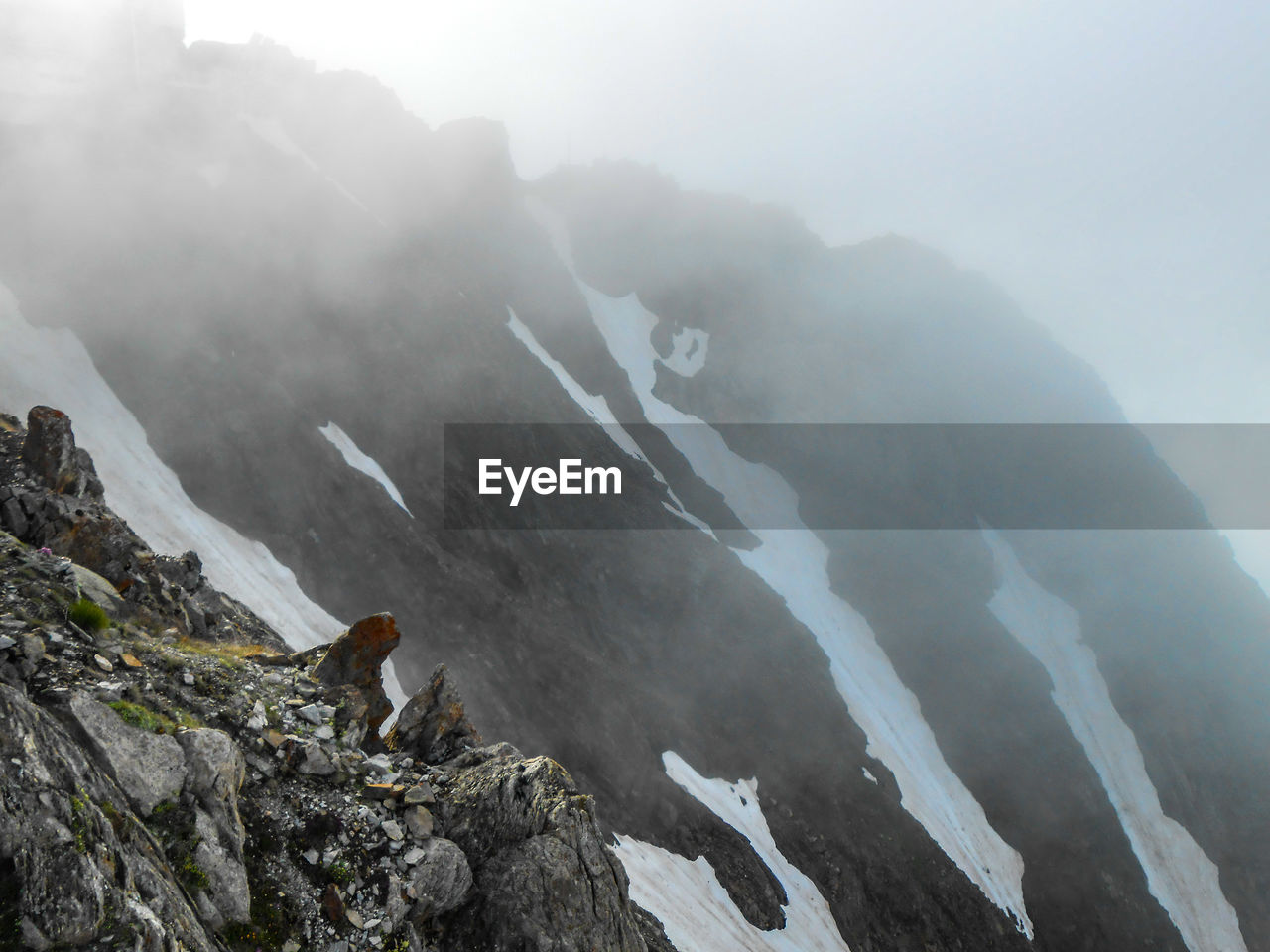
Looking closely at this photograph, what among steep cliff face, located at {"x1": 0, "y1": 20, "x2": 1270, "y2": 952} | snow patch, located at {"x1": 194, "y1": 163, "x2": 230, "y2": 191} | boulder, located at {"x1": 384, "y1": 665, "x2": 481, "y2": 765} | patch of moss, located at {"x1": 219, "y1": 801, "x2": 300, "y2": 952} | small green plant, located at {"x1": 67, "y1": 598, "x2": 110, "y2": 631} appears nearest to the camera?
patch of moss, located at {"x1": 219, "y1": 801, "x2": 300, "y2": 952}

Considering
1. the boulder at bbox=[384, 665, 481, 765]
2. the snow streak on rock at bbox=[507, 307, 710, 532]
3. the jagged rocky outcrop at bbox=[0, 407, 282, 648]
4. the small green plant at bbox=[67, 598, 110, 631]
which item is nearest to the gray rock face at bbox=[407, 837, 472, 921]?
the boulder at bbox=[384, 665, 481, 765]

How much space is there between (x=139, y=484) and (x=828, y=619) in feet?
218

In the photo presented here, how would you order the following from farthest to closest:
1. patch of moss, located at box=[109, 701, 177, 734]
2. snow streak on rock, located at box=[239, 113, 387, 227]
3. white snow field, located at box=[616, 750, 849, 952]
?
snow streak on rock, located at box=[239, 113, 387, 227] → white snow field, located at box=[616, 750, 849, 952] → patch of moss, located at box=[109, 701, 177, 734]

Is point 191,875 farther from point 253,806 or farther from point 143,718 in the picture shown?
point 143,718

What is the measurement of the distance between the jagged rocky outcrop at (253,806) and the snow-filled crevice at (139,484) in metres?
23.8

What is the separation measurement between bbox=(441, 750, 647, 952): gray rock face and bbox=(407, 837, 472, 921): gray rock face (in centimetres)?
35

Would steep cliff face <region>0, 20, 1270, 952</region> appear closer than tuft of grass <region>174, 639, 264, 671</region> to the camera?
No

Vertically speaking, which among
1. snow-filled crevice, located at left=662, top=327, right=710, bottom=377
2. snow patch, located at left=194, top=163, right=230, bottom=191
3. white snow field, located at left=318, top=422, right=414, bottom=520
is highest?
snow-filled crevice, located at left=662, top=327, right=710, bottom=377

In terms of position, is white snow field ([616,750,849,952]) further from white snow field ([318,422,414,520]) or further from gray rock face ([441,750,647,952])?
white snow field ([318,422,414,520])

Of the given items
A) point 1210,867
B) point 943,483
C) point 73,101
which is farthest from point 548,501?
point 1210,867

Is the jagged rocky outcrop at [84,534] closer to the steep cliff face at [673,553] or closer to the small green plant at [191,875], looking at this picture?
the small green plant at [191,875]

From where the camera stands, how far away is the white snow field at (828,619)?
57.8m

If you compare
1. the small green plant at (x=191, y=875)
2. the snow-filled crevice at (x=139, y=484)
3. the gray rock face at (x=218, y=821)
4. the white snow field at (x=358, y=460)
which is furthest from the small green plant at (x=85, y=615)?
the white snow field at (x=358, y=460)

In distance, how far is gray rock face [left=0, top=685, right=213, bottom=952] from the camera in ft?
18.3
